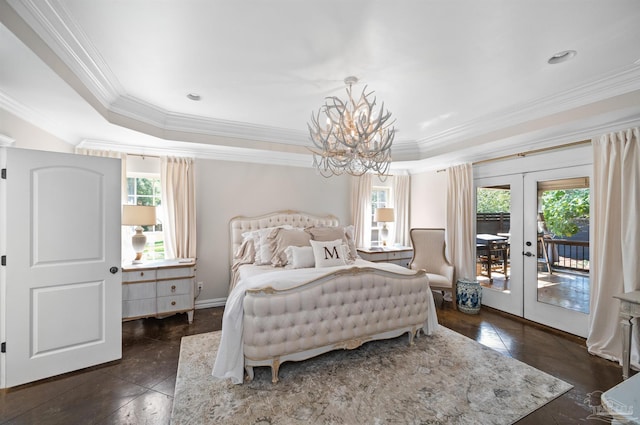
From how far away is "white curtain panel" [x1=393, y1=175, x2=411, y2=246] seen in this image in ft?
18.8

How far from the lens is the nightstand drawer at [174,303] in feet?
11.2

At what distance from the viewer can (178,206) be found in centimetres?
395

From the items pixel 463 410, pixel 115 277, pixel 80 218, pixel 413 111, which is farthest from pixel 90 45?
pixel 463 410

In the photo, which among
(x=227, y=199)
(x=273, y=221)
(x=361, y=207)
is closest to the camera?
(x=227, y=199)

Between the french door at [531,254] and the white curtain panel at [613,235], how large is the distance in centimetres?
28

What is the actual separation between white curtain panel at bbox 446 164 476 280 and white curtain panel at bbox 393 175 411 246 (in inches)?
43.5

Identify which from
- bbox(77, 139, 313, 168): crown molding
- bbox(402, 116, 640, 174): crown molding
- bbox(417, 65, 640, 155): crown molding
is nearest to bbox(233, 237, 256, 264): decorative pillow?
bbox(77, 139, 313, 168): crown molding

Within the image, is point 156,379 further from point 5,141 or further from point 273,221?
point 273,221

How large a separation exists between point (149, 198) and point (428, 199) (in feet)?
16.1

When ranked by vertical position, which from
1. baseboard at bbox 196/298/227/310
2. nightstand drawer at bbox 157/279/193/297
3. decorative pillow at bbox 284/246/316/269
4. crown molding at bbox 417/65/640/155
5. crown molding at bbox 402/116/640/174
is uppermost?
crown molding at bbox 417/65/640/155

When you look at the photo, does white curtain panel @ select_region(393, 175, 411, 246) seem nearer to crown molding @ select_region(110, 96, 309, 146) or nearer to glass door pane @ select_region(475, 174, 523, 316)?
glass door pane @ select_region(475, 174, 523, 316)

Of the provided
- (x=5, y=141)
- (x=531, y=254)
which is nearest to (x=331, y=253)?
(x=531, y=254)

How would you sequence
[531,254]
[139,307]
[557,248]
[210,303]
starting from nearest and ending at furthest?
[139,307] < [557,248] < [531,254] < [210,303]

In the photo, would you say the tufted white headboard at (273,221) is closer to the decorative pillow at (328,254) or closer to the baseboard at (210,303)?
the baseboard at (210,303)
